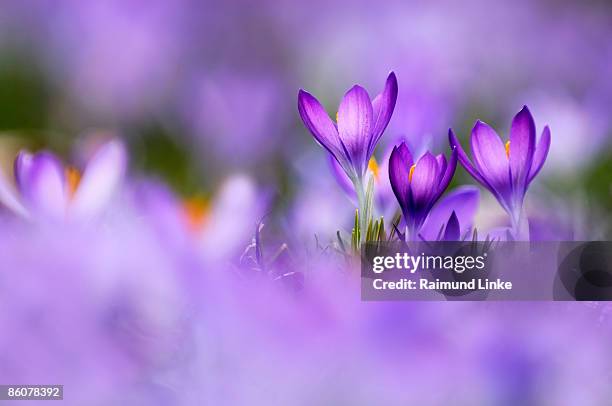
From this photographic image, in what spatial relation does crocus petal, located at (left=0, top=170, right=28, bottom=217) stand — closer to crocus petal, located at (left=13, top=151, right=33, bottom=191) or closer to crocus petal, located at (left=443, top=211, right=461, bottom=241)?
crocus petal, located at (left=13, top=151, right=33, bottom=191)

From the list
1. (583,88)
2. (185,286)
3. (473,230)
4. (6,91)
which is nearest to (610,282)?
(473,230)

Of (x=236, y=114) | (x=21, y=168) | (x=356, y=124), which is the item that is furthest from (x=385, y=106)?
(x=236, y=114)

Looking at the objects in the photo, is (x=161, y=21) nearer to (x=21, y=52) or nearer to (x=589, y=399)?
(x=21, y=52)

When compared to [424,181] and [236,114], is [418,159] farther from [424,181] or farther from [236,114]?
[236,114]

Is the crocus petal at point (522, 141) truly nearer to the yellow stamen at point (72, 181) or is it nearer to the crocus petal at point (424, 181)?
the crocus petal at point (424, 181)

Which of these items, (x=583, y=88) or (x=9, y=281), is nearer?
(x=9, y=281)

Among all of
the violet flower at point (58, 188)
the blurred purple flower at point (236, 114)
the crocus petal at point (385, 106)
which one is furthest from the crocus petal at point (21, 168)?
the blurred purple flower at point (236, 114)

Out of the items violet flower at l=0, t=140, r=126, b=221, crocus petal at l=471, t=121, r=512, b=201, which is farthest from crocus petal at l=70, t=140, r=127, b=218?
crocus petal at l=471, t=121, r=512, b=201
